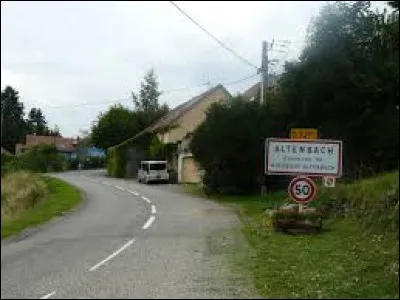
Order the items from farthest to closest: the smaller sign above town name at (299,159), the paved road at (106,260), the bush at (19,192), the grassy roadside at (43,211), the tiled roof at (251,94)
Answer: the tiled roof at (251,94)
the smaller sign above town name at (299,159)
the paved road at (106,260)
the grassy roadside at (43,211)
the bush at (19,192)

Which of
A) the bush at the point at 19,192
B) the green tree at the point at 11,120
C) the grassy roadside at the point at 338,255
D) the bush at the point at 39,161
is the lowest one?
the grassy roadside at the point at 338,255

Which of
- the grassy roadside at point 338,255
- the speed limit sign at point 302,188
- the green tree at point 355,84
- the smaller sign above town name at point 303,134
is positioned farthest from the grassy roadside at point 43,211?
the speed limit sign at point 302,188

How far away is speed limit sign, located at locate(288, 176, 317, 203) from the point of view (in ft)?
48.7

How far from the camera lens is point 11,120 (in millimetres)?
4512

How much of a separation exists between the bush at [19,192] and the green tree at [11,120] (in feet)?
0.84

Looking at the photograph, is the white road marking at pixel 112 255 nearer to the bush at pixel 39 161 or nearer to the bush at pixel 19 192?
the bush at pixel 39 161

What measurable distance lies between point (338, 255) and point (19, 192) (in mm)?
8765

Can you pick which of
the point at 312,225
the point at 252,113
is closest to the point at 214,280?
the point at 312,225

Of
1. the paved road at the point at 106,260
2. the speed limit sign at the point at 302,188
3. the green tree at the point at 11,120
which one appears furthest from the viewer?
the speed limit sign at the point at 302,188

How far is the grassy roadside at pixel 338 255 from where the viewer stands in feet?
27.5

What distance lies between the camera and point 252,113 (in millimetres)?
33000

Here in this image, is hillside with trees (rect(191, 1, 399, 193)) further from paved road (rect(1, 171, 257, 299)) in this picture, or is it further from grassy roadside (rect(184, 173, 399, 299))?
paved road (rect(1, 171, 257, 299))

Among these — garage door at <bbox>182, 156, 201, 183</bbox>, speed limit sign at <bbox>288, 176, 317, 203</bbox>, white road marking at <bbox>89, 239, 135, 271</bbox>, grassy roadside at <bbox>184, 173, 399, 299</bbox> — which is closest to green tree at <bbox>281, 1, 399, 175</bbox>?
grassy roadside at <bbox>184, 173, 399, 299</bbox>

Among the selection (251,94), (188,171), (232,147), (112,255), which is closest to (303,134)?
(112,255)
